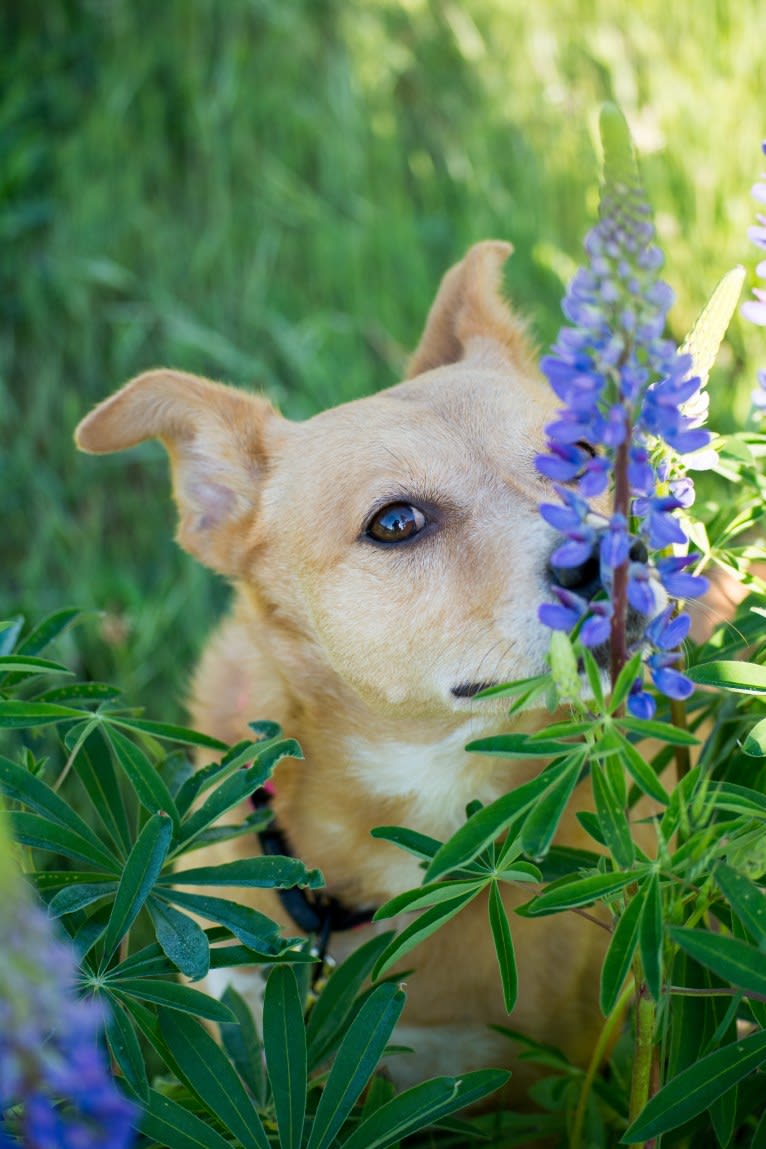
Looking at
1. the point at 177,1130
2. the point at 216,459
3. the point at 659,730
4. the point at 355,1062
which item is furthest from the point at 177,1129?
the point at 216,459

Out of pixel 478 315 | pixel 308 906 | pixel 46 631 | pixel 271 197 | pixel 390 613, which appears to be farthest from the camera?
pixel 271 197

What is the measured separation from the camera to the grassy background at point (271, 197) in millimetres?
3830

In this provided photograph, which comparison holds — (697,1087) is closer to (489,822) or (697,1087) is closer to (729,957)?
(729,957)

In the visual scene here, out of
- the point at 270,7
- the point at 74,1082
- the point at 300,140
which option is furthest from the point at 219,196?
the point at 74,1082

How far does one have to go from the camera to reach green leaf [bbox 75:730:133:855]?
171cm

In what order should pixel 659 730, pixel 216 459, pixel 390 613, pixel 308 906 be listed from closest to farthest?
pixel 659 730
pixel 390 613
pixel 308 906
pixel 216 459

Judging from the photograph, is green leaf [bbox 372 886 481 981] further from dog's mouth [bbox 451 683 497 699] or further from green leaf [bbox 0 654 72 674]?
green leaf [bbox 0 654 72 674]

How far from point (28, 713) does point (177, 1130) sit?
53 cm

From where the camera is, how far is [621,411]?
44.3 inches

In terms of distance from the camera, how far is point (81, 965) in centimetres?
Answer: 147

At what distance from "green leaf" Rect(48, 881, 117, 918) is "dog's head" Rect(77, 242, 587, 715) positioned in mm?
620

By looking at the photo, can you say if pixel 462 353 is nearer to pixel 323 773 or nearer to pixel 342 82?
pixel 323 773

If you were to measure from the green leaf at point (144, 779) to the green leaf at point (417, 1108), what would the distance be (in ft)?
1.40

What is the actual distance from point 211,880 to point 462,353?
147 centimetres
